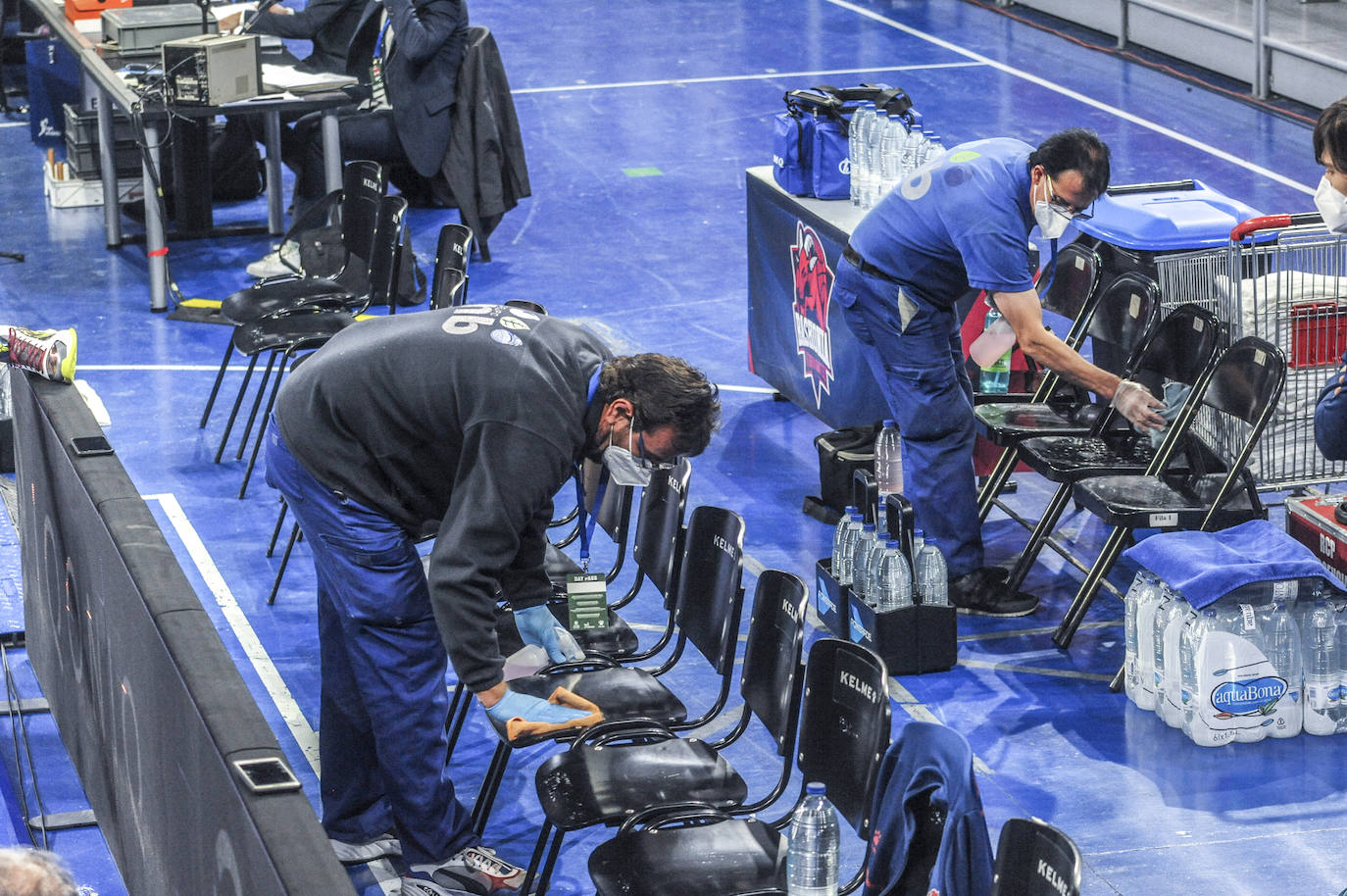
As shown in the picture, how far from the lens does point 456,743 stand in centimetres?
632

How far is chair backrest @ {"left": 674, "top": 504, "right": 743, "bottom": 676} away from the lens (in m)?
5.21

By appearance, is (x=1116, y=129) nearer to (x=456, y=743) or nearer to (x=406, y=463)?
(x=456, y=743)

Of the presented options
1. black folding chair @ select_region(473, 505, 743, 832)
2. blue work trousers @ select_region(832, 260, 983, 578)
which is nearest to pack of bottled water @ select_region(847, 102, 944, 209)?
blue work trousers @ select_region(832, 260, 983, 578)

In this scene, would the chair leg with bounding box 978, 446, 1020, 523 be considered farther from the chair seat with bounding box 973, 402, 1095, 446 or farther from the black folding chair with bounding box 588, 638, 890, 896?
the black folding chair with bounding box 588, 638, 890, 896

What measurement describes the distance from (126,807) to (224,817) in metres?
1.35

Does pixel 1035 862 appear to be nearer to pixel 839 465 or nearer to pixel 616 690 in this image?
pixel 616 690

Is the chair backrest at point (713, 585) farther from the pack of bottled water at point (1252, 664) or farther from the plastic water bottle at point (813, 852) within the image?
the pack of bottled water at point (1252, 664)

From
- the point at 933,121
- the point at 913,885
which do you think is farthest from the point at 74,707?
the point at 933,121

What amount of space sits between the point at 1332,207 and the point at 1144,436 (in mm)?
1386

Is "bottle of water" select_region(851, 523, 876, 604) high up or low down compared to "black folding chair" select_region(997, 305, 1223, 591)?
down

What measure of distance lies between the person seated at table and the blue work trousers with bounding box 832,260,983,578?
141 cm

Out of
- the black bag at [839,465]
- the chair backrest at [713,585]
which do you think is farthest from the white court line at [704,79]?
the chair backrest at [713,585]

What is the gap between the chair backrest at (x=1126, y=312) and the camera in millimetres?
7316

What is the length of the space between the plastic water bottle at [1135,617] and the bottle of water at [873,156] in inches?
97.9
